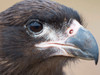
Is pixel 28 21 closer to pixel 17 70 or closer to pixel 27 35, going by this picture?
pixel 27 35

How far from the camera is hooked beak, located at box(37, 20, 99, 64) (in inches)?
92.7

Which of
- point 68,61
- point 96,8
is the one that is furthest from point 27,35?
point 96,8

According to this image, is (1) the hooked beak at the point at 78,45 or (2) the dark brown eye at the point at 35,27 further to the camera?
(2) the dark brown eye at the point at 35,27

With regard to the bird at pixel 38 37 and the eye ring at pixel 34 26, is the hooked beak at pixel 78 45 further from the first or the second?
the eye ring at pixel 34 26

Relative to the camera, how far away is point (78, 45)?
7.73ft

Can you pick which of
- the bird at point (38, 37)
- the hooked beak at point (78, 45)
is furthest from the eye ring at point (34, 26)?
the hooked beak at point (78, 45)

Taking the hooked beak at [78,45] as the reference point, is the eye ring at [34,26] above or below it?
above

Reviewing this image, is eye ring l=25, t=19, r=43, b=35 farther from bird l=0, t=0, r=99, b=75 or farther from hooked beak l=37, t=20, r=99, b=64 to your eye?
hooked beak l=37, t=20, r=99, b=64

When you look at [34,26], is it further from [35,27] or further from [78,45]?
[78,45]

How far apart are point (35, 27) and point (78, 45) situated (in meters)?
0.50

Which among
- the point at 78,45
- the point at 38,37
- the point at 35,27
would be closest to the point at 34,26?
the point at 35,27

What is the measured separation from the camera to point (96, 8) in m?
8.31

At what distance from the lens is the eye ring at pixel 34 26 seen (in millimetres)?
2490

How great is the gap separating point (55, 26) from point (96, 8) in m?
6.05
